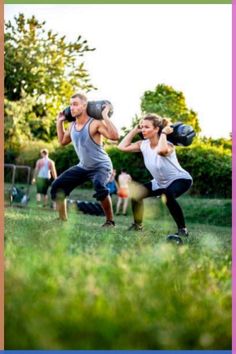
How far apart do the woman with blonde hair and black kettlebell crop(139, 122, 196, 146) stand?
0.14 ft

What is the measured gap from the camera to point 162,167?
19.0 feet

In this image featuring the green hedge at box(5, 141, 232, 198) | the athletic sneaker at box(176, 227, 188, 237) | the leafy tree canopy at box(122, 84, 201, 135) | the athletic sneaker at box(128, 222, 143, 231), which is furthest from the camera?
the green hedge at box(5, 141, 232, 198)

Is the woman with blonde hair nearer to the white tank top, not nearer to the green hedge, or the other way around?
the white tank top

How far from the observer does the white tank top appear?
18.9 ft

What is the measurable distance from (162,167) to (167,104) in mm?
883

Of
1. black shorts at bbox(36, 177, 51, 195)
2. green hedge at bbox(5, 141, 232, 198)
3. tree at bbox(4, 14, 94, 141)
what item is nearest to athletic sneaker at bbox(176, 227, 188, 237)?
tree at bbox(4, 14, 94, 141)

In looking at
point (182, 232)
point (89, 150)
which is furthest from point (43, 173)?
point (182, 232)

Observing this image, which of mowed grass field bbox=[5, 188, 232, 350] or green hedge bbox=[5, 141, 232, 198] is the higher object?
green hedge bbox=[5, 141, 232, 198]

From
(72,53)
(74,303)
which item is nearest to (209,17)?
(72,53)

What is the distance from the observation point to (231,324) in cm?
450

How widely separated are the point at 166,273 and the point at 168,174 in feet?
4.24

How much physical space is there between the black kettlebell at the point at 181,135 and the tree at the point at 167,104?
46cm

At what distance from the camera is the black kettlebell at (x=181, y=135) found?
5754 mm

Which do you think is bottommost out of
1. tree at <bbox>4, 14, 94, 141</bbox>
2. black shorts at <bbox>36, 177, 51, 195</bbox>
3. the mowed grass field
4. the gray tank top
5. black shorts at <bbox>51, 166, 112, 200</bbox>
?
the mowed grass field
